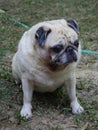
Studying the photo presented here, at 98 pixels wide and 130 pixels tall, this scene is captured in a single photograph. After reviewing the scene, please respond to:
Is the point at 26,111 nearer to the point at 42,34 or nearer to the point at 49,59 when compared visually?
the point at 49,59

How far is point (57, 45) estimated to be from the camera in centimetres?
323

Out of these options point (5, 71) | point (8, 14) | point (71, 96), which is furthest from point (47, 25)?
point (8, 14)

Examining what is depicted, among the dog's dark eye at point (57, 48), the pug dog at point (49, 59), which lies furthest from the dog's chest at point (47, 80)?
the dog's dark eye at point (57, 48)

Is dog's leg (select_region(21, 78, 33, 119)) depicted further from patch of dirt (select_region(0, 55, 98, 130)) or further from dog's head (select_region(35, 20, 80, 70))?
dog's head (select_region(35, 20, 80, 70))

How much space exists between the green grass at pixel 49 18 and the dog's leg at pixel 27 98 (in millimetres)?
87

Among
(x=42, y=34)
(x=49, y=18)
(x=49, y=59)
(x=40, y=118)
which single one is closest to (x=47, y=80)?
(x=49, y=59)

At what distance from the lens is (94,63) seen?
4781 mm

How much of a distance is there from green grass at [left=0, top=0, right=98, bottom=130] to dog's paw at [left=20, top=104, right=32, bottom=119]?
6 cm

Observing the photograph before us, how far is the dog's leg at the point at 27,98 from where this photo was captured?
3588 millimetres

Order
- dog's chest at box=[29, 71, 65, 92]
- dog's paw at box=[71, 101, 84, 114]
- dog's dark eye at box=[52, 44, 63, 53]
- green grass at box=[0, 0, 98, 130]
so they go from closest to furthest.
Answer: dog's dark eye at box=[52, 44, 63, 53] → dog's chest at box=[29, 71, 65, 92] → dog's paw at box=[71, 101, 84, 114] → green grass at box=[0, 0, 98, 130]

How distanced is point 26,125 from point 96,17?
10.7 ft

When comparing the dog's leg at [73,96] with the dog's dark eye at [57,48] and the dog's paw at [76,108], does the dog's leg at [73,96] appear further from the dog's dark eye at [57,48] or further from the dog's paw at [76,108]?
the dog's dark eye at [57,48]

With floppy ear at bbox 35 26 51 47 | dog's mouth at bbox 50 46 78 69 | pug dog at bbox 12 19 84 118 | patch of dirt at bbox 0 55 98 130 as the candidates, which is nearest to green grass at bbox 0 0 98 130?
patch of dirt at bbox 0 55 98 130

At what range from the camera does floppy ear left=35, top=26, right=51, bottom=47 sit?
10.7ft
